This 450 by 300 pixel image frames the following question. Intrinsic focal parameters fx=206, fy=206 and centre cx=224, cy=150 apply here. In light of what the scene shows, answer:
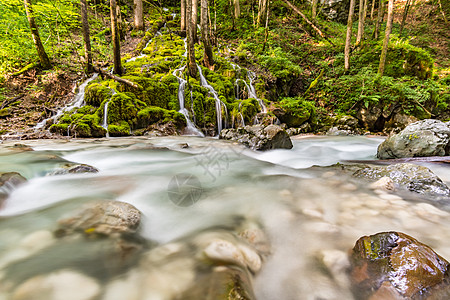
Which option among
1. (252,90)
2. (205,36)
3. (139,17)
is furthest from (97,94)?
(139,17)

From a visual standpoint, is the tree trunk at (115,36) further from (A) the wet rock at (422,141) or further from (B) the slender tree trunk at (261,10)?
(B) the slender tree trunk at (261,10)

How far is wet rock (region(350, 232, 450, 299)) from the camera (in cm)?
114

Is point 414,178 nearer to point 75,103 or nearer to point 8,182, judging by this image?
point 8,182

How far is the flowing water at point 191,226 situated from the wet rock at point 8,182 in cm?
7

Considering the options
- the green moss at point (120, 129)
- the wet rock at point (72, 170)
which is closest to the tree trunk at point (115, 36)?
the green moss at point (120, 129)

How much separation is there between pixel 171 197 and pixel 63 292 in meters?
1.64

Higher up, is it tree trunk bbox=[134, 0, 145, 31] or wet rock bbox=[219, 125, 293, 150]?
tree trunk bbox=[134, 0, 145, 31]

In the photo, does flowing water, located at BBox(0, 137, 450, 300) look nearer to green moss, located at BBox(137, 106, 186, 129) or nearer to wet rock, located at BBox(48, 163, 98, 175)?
wet rock, located at BBox(48, 163, 98, 175)

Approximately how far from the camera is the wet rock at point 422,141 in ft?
13.1

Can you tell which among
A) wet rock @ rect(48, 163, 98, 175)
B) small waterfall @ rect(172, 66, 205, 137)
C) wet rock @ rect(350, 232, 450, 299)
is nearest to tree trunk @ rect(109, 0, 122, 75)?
small waterfall @ rect(172, 66, 205, 137)

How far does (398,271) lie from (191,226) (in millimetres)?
1580

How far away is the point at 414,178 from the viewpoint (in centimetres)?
268

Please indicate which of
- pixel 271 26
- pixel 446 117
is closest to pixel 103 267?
pixel 446 117

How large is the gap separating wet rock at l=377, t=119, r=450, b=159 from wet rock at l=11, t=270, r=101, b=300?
208 inches
